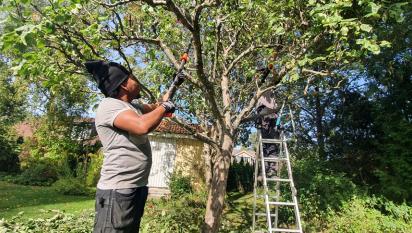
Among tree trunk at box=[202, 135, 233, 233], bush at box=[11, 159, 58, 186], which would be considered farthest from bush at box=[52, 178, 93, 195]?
tree trunk at box=[202, 135, 233, 233]

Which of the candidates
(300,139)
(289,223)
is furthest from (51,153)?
(289,223)

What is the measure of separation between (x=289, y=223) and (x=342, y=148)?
5563 mm

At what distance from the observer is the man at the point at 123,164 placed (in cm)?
292

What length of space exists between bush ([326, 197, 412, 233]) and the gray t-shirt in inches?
332

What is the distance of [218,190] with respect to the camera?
7.05m

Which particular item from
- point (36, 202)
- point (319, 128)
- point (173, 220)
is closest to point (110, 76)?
point (173, 220)

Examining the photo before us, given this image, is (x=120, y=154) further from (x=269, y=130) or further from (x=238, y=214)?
(x=238, y=214)

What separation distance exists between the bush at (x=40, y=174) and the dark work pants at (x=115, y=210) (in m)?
19.9

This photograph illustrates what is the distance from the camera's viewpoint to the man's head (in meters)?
3.26

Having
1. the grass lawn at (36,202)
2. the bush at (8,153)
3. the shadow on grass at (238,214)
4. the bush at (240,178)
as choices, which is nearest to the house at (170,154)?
the bush at (240,178)

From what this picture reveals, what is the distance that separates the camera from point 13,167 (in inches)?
1014

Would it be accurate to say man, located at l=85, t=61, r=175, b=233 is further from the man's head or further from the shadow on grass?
the shadow on grass

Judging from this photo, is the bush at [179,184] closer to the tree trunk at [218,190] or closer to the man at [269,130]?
the man at [269,130]

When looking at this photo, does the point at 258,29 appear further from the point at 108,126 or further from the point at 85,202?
the point at 85,202
